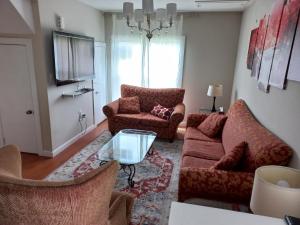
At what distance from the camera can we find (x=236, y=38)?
4688mm

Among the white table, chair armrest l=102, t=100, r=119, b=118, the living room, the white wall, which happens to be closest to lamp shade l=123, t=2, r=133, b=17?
the living room

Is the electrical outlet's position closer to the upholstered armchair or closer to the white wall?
the white wall

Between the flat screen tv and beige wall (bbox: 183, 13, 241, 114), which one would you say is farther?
beige wall (bbox: 183, 13, 241, 114)

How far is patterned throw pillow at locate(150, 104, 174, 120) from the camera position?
13.9 feet

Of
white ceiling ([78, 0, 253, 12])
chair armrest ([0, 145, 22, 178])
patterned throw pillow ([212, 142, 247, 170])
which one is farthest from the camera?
white ceiling ([78, 0, 253, 12])

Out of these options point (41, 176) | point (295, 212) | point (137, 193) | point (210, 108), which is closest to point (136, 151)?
point (137, 193)

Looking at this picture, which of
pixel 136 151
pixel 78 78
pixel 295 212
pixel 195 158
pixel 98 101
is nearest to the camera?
pixel 295 212

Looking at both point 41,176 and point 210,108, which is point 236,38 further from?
point 41,176

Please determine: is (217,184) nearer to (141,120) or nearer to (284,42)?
(284,42)

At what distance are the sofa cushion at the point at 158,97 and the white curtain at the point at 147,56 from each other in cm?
48

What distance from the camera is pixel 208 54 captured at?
4.88 metres

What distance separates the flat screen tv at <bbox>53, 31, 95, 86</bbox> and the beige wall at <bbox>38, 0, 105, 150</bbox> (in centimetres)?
10

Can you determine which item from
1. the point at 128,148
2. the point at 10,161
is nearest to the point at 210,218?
the point at 10,161

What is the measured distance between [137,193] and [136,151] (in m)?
0.55
